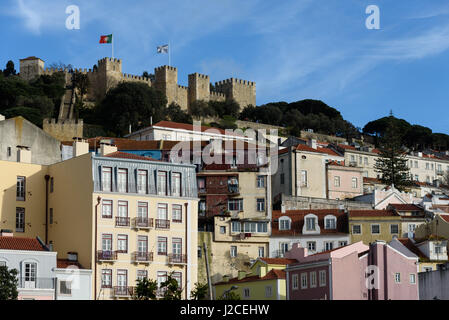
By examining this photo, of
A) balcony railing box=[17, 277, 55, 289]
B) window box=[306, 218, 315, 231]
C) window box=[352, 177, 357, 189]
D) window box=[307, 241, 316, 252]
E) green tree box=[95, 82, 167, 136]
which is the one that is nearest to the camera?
balcony railing box=[17, 277, 55, 289]

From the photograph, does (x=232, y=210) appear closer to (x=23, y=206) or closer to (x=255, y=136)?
(x=23, y=206)

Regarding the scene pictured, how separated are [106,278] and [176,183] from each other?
872 cm

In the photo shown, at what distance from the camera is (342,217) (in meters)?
75.9

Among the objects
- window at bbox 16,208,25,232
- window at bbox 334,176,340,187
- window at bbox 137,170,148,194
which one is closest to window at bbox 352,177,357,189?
window at bbox 334,176,340,187

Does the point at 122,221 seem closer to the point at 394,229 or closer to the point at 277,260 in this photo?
the point at 277,260

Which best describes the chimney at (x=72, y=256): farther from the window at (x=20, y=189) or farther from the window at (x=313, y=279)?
the window at (x=313, y=279)

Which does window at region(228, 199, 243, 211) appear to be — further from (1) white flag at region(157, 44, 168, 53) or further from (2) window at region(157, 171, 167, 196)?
(1) white flag at region(157, 44, 168, 53)

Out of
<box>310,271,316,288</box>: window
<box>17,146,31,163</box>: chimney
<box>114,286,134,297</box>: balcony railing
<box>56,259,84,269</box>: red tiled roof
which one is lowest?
<box>114,286,134,297</box>: balcony railing

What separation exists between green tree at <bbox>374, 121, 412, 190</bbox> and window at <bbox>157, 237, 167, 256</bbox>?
47204mm

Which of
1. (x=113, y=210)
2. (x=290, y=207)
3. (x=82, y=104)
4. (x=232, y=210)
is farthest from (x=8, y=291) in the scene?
(x=82, y=104)

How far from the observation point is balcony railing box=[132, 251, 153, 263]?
59.8m

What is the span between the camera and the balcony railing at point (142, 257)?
196 ft

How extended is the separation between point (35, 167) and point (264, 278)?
53.6 feet

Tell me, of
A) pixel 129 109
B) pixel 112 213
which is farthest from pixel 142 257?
pixel 129 109
